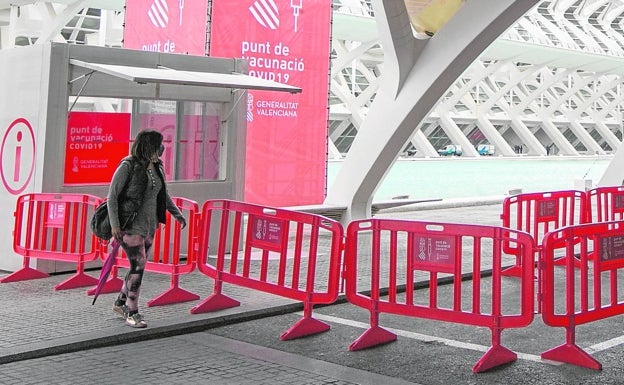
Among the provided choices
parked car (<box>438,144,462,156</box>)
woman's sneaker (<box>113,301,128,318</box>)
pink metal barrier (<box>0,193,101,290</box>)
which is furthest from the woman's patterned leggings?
parked car (<box>438,144,462,156</box>)

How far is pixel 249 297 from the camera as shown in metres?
8.25

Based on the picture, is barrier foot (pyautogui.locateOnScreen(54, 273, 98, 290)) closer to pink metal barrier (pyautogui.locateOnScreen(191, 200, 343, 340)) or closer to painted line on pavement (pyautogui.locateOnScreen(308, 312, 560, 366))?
pink metal barrier (pyautogui.locateOnScreen(191, 200, 343, 340))

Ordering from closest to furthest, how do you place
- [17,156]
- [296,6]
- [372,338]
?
[372,338]
[17,156]
[296,6]

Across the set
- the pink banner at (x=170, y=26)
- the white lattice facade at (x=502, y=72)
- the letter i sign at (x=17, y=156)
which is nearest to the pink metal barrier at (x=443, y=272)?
the letter i sign at (x=17, y=156)

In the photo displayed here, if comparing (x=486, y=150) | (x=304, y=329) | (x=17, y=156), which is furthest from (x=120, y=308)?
(x=486, y=150)

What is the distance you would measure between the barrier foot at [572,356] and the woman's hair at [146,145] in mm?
3504

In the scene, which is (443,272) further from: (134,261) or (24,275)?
(24,275)

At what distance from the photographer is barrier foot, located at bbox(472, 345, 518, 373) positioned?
587 centimetres

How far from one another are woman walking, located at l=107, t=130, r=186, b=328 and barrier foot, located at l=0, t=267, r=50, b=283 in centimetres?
251

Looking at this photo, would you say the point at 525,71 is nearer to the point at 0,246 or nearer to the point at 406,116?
the point at 406,116

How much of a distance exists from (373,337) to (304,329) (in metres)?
0.62

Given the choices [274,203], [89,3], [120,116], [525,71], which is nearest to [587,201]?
[274,203]

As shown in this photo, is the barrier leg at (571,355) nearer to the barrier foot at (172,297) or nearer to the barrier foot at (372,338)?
the barrier foot at (372,338)

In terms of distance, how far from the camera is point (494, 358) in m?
5.96
